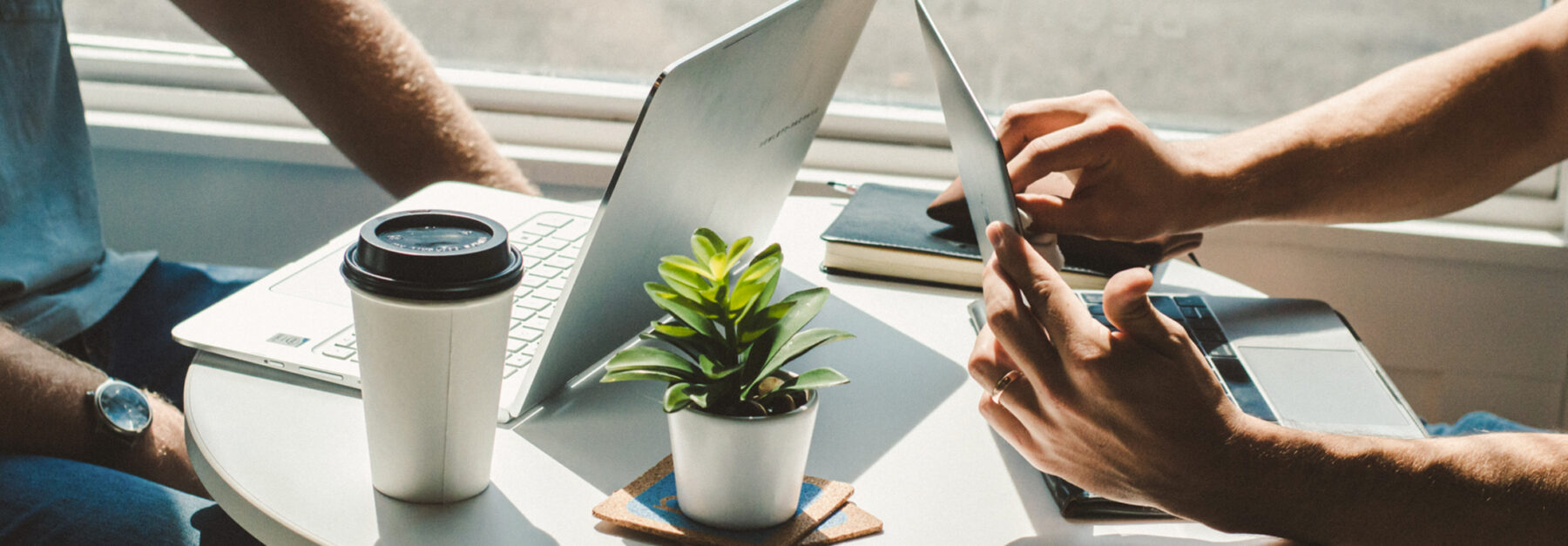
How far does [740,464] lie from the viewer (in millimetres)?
521

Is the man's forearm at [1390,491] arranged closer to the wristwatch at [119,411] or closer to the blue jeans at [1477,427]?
the blue jeans at [1477,427]

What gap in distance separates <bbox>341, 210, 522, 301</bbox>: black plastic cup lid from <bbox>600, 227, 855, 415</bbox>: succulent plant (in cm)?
8

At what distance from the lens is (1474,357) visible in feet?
4.95

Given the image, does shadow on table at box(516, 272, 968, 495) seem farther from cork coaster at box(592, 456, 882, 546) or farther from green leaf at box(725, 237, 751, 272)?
green leaf at box(725, 237, 751, 272)

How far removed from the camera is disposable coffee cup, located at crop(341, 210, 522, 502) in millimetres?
474

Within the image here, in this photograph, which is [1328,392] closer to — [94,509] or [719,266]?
[719,266]

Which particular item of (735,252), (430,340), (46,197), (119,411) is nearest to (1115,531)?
(735,252)

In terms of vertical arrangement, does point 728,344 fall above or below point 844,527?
above

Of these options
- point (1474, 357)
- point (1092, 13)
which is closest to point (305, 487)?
point (1092, 13)

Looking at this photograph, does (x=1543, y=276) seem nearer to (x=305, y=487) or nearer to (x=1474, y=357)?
(x=1474, y=357)

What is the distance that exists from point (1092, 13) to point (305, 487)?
1.33 m

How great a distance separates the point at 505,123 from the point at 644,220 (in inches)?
43.8

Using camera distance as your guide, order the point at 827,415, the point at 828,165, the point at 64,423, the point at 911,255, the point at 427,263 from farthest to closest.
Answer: the point at 828,165
the point at 911,255
the point at 64,423
the point at 827,415
the point at 427,263

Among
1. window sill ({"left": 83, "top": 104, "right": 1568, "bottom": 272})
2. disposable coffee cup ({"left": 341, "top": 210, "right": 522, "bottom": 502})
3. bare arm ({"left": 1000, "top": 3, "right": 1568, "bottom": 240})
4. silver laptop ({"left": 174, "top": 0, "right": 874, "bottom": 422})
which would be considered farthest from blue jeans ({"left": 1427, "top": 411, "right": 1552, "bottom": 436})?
disposable coffee cup ({"left": 341, "top": 210, "right": 522, "bottom": 502})
